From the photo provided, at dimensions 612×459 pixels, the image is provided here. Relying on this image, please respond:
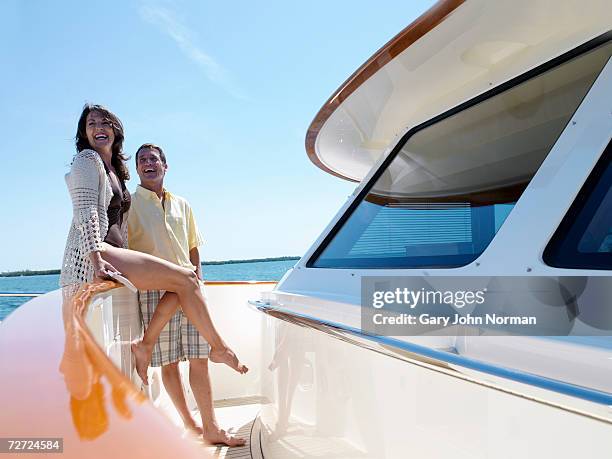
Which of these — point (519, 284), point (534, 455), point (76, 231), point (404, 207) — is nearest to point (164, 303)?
point (76, 231)

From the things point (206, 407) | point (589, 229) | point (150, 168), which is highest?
point (150, 168)

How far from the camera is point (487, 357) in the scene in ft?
3.13

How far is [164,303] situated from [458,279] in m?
1.74

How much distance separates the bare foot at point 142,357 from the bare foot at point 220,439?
0.59 metres

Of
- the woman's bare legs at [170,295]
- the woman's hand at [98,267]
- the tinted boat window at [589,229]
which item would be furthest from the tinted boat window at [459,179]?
the woman's hand at [98,267]

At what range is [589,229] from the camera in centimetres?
103

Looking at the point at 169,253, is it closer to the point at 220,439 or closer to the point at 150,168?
the point at 150,168

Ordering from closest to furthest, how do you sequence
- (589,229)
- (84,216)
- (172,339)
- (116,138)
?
(589,229), (84,216), (116,138), (172,339)

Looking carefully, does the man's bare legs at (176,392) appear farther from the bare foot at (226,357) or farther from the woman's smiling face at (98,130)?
the woman's smiling face at (98,130)

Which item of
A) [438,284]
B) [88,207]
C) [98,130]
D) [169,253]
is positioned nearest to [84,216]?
[88,207]

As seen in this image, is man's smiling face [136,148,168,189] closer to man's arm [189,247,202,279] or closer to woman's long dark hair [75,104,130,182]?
woman's long dark hair [75,104,130,182]

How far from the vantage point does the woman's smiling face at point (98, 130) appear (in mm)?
2311

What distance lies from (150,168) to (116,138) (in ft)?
1.43

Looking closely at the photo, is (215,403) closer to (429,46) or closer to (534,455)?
(429,46)
